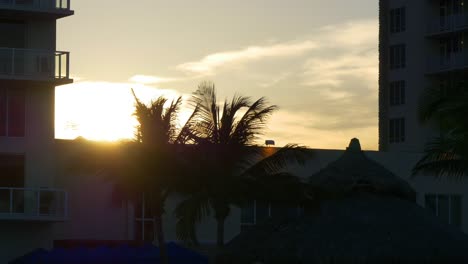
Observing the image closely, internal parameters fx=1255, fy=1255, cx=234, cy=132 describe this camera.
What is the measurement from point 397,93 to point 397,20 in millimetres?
5344

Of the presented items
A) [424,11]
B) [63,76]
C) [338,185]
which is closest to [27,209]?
[63,76]

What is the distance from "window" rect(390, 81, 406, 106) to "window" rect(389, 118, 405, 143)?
1327 mm

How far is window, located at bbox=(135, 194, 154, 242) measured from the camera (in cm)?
5356

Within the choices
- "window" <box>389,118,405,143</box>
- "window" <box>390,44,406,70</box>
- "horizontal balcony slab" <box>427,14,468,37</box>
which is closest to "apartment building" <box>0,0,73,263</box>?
"horizontal balcony slab" <box>427,14,468,37</box>

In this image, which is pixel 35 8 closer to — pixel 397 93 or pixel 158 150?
pixel 158 150

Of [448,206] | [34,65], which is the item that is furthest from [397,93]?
[34,65]

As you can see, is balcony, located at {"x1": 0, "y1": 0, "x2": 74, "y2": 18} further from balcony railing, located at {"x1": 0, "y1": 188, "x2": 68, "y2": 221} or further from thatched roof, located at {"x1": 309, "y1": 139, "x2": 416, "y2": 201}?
thatched roof, located at {"x1": 309, "y1": 139, "x2": 416, "y2": 201}

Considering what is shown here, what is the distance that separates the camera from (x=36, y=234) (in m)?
52.9

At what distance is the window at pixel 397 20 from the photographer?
91125mm

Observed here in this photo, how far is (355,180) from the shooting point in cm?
3778

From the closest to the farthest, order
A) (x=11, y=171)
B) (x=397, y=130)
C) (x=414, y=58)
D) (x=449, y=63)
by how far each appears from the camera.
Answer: (x=11, y=171) → (x=449, y=63) → (x=414, y=58) → (x=397, y=130)

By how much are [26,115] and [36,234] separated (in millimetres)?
5276

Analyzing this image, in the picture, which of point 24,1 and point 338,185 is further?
point 24,1

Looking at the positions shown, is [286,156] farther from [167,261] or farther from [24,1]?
[24,1]
